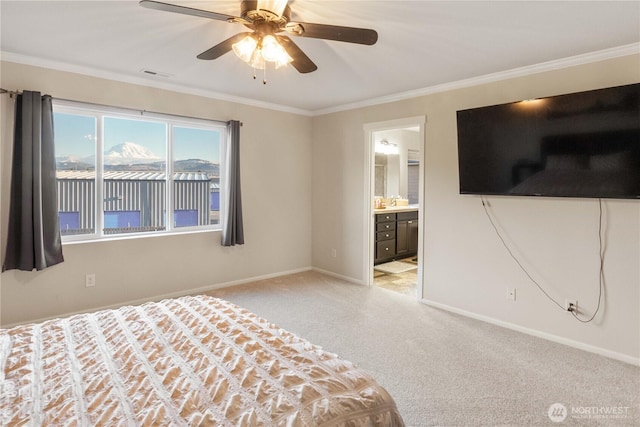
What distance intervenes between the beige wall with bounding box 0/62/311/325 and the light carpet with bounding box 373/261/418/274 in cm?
122

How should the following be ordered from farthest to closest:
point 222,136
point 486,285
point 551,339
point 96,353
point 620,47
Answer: point 222,136
point 486,285
point 551,339
point 620,47
point 96,353

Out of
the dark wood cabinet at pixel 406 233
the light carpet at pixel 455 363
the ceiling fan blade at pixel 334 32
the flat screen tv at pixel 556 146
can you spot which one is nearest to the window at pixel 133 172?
the light carpet at pixel 455 363

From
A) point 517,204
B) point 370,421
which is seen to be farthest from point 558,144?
point 370,421

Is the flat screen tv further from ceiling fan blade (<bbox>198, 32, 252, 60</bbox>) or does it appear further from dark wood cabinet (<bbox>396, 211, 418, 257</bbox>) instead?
dark wood cabinet (<bbox>396, 211, 418, 257</bbox>)

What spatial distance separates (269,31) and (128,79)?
245cm

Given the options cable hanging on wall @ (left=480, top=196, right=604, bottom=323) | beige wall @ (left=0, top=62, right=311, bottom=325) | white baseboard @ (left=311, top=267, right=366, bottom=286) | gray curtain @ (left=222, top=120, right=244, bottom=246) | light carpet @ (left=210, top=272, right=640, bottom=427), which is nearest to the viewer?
light carpet @ (left=210, top=272, right=640, bottom=427)

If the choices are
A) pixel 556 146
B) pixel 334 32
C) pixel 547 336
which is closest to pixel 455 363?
pixel 547 336

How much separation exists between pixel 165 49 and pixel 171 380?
2.59 m

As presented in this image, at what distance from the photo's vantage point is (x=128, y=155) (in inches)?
154

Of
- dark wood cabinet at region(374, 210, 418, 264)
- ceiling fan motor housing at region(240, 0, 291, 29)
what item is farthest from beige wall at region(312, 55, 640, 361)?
ceiling fan motor housing at region(240, 0, 291, 29)

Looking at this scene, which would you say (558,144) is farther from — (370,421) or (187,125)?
(187,125)

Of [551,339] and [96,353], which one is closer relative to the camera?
[96,353]

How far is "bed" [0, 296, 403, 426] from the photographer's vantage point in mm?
1183

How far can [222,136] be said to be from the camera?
4.57m
